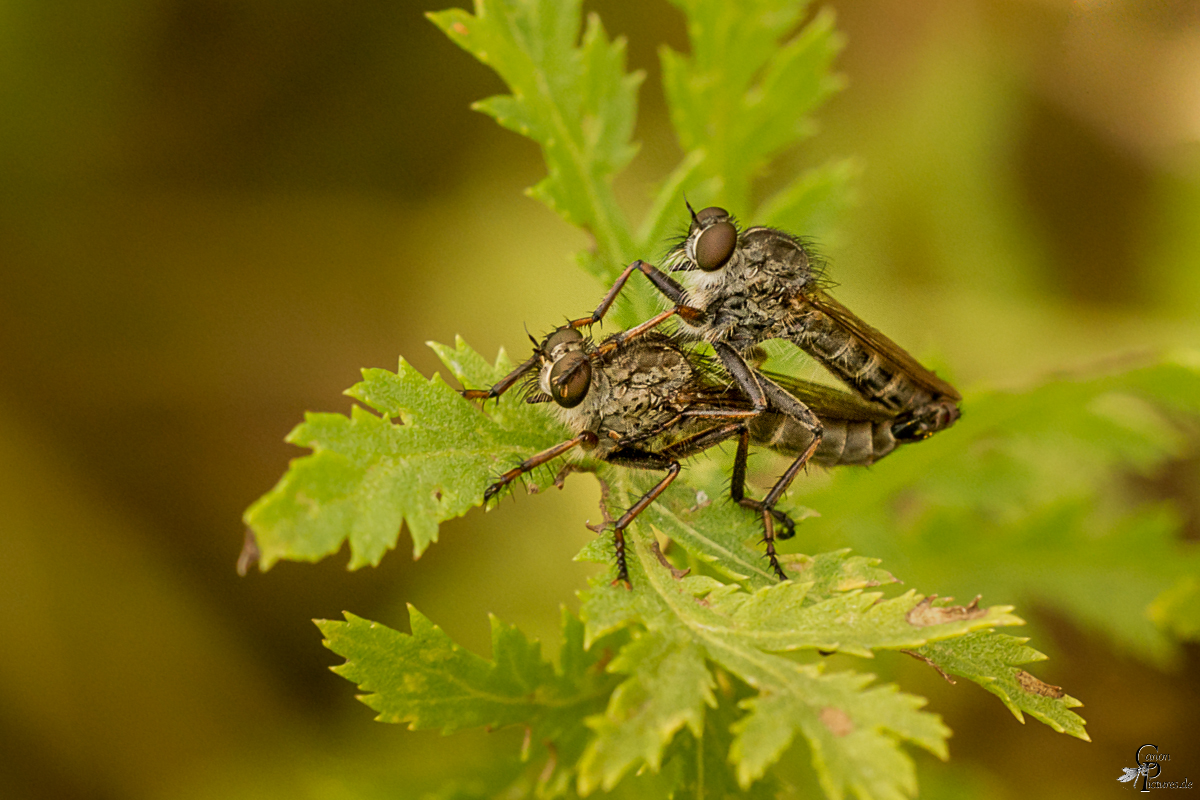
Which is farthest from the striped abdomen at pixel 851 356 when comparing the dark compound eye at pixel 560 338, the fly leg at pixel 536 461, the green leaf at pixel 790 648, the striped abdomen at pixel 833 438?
the green leaf at pixel 790 648

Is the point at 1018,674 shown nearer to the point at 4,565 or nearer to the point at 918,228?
the point at 918,228

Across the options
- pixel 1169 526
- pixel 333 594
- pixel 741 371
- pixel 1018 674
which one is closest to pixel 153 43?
pixel 333 594

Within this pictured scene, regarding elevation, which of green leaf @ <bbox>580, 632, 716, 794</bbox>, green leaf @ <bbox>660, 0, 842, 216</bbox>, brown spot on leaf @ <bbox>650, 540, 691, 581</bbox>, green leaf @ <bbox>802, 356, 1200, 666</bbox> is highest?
green leaf @ <bbox>660, 0, 842, 216</bbox>

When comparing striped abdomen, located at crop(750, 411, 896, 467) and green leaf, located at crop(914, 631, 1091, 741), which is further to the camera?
striped abdomen, located at crop(750, 411, 896, 467)

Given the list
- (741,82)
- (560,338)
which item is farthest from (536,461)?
(741,82)

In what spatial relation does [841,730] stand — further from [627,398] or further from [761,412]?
[761,412]

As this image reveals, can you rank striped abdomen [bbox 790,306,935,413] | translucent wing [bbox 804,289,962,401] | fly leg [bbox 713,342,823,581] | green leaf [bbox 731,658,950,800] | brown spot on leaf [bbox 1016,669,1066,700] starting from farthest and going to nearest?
1. striped abdomen [bbox 790,306,935,413]
2. translucent wing [bbox 804,289,962,401]
3. fly leg [bbox 713,342,823,581]
4. brown spot on leaf [bbox 1016,669,1066,700]
5. green leaf [bbox 731,658,950,800]

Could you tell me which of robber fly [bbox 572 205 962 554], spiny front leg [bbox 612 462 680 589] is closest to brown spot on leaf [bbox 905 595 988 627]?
spiny front leg [bbox 612 462 680 589]

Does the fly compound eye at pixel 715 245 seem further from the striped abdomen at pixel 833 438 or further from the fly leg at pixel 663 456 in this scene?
the fly leg at pixel 663 456

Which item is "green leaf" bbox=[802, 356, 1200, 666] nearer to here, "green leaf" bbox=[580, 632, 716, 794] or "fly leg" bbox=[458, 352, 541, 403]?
"fly leg" bbox=[458, 352, 541, 403]
